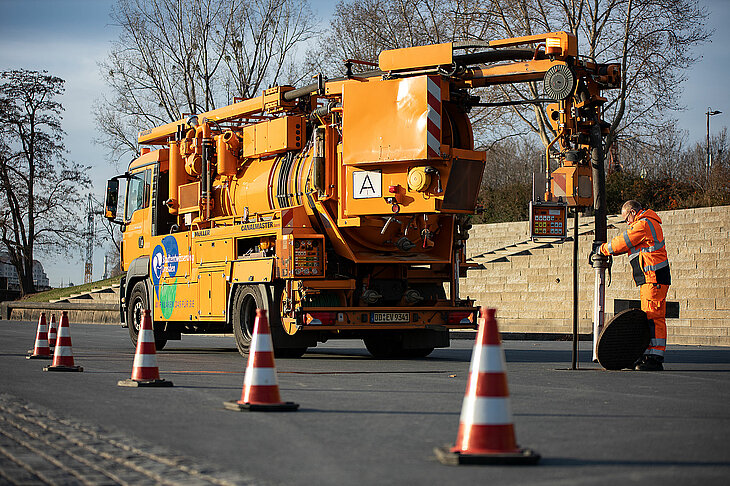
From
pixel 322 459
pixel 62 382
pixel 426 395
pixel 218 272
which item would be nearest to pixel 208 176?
pixel 218 272

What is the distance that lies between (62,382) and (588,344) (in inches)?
532

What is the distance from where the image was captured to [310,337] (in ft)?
48.2

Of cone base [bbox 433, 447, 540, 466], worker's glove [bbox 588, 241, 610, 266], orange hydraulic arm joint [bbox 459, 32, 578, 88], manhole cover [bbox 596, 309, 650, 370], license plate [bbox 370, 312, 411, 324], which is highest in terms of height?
orange hydraulic arm joint [bbox 459, 32, 578, 88]

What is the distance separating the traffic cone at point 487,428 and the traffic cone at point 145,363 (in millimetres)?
4914

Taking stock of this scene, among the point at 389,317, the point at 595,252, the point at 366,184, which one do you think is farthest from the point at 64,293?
the point at 595,252

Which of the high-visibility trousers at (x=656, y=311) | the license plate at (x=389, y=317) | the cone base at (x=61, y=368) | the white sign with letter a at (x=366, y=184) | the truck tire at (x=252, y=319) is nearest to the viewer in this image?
the cone base at (x=61, y=368)

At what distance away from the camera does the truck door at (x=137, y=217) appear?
63.4 feet

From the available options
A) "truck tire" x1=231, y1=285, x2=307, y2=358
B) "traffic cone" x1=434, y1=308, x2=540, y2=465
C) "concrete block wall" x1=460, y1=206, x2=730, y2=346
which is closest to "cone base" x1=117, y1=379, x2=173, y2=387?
"truck tire" x1=231, y1=285, x2=307, y2=358

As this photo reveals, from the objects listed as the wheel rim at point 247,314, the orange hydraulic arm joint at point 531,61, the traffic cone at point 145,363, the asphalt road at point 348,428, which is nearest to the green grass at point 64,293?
the wheel rim at point 247,314

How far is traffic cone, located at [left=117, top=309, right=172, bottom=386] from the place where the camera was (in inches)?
396

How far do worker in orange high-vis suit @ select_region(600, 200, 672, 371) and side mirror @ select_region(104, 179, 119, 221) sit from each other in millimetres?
11061

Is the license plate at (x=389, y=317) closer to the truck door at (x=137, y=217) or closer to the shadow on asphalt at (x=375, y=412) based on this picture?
the shadow on asphalt at (x=375, y=412)

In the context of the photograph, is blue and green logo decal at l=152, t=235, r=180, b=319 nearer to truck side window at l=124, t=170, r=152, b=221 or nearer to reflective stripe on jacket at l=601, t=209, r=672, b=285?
truck side window at l=124, t=170, r=152, b=221

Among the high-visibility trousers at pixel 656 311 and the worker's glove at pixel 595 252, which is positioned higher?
the worker's glove at pixel 595 252
